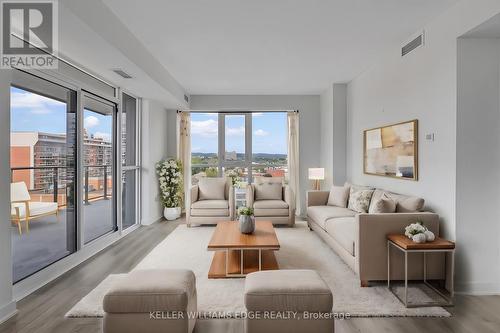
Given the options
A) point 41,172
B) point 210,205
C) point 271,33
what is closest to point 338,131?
point 210,205

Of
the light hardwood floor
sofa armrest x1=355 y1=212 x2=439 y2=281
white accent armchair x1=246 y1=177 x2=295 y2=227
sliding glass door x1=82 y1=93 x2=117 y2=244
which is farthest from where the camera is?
white accent armchair x1=246 y1=177 x2=295 y2=227

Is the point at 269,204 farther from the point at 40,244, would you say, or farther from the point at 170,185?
the point at 40,244

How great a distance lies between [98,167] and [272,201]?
3.19 m

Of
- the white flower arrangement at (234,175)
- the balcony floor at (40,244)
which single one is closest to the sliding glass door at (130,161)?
the balcony floor at (40,244)

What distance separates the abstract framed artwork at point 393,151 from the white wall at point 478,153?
0.74 m

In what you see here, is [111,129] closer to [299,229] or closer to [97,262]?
[97,262]

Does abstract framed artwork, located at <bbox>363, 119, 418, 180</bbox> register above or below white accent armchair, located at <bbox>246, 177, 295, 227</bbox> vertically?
above

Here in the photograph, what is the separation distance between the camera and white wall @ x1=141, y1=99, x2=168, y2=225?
613 cm

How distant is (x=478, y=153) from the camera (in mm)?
2992

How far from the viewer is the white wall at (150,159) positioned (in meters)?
6.13

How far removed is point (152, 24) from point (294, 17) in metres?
1.59

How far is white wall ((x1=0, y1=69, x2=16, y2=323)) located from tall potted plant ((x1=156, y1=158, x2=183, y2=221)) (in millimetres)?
3864

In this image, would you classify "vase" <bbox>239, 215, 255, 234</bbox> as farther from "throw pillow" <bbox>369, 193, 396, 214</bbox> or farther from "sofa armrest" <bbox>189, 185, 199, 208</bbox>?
"sofa armrest" <bbox>189, 185, 199, 208</bbox>

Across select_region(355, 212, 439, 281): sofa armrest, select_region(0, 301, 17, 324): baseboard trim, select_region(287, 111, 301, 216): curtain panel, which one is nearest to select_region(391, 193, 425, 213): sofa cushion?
select_region(355, 212, 439, 281): sofa armrest
